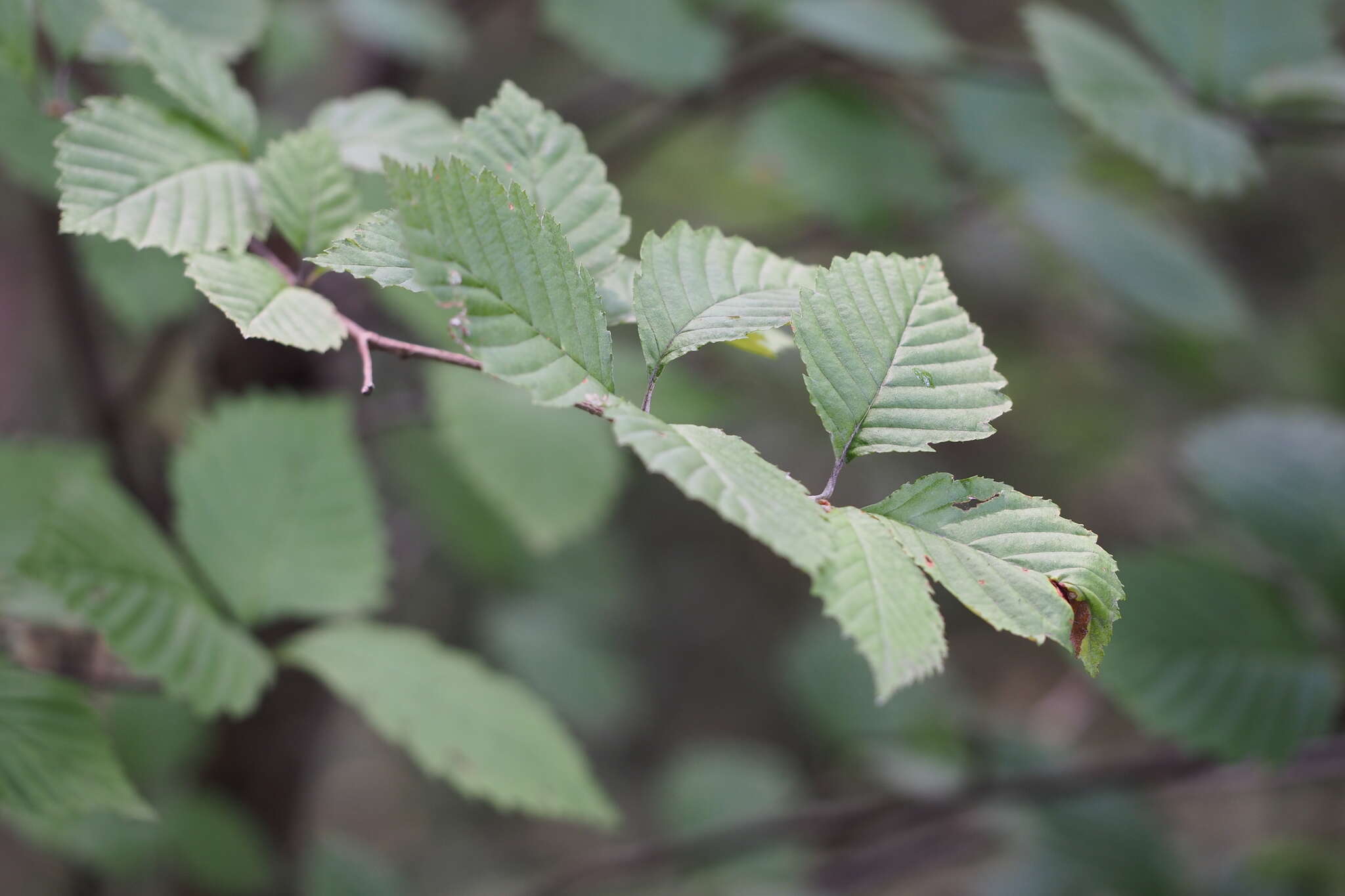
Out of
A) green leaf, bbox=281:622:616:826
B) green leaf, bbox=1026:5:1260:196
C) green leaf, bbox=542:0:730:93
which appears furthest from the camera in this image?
green leaf, bbox=542:0:730:93

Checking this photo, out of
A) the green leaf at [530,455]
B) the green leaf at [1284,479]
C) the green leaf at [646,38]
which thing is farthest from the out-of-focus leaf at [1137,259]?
the green leaf at [530,455]

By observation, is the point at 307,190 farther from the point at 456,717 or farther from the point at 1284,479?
the point at 1284,479

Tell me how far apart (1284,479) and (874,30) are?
2.34ft

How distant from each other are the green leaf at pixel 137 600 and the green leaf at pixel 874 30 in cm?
88

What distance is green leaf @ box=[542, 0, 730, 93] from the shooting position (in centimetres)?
118

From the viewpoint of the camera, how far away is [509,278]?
38 cm

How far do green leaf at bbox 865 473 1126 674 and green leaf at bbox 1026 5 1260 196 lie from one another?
1.95 feet

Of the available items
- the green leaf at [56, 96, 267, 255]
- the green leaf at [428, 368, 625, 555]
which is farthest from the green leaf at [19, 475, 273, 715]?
the green leaf at [428, 368, 625, 555]

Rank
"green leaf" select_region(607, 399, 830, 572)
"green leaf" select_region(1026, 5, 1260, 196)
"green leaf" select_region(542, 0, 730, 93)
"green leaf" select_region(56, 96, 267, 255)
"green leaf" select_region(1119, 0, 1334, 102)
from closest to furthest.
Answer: "green leaf" select_region(607, 399, 830, 572) → "green leaf" select_region(56, 96, 267, 255) → "green leaf" select_region(1026, 5, 1260, 196) → "green leaf" select_region(1119, 0, 1334, 102) → "green leaf" select_region(542, 0, 730, 93)

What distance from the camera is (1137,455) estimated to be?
2.26 meters

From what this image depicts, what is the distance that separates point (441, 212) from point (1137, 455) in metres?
2.24

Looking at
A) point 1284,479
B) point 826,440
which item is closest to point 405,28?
point 1284,479

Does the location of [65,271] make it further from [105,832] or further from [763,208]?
[763,208]

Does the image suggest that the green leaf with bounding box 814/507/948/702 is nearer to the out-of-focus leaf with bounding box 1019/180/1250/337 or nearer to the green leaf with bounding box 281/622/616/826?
the green leaf with bounding box 281/622/616/826
